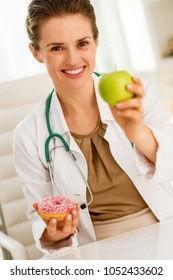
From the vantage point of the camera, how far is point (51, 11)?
153cm

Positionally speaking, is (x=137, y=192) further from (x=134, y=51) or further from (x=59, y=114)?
(x=134, y=51)

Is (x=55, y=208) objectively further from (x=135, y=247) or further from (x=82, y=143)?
(x=82, y=143)

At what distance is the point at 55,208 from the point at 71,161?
350 mm

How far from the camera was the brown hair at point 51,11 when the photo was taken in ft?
4.99

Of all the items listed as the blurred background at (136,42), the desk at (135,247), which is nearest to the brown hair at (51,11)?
the desk at (135,247)

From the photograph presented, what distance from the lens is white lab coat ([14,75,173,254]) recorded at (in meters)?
1.57

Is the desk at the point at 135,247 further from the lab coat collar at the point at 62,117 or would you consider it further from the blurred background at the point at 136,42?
the blurred background at the point at 136,42

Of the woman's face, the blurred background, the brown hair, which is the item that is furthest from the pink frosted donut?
the blurred background

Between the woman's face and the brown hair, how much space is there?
2cm

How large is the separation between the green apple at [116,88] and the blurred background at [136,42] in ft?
8.17

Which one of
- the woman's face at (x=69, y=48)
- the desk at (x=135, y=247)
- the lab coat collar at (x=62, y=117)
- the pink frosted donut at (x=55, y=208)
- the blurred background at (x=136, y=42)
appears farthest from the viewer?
the blurred background at (x=136, y=42)

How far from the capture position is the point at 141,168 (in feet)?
4.49

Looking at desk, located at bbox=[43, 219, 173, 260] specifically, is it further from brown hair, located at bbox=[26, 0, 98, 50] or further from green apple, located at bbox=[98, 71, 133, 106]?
brown hair, located at bbox=[26, 0, 98, 50]

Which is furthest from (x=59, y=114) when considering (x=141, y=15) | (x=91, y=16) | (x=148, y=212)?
(x=141, y=15)
